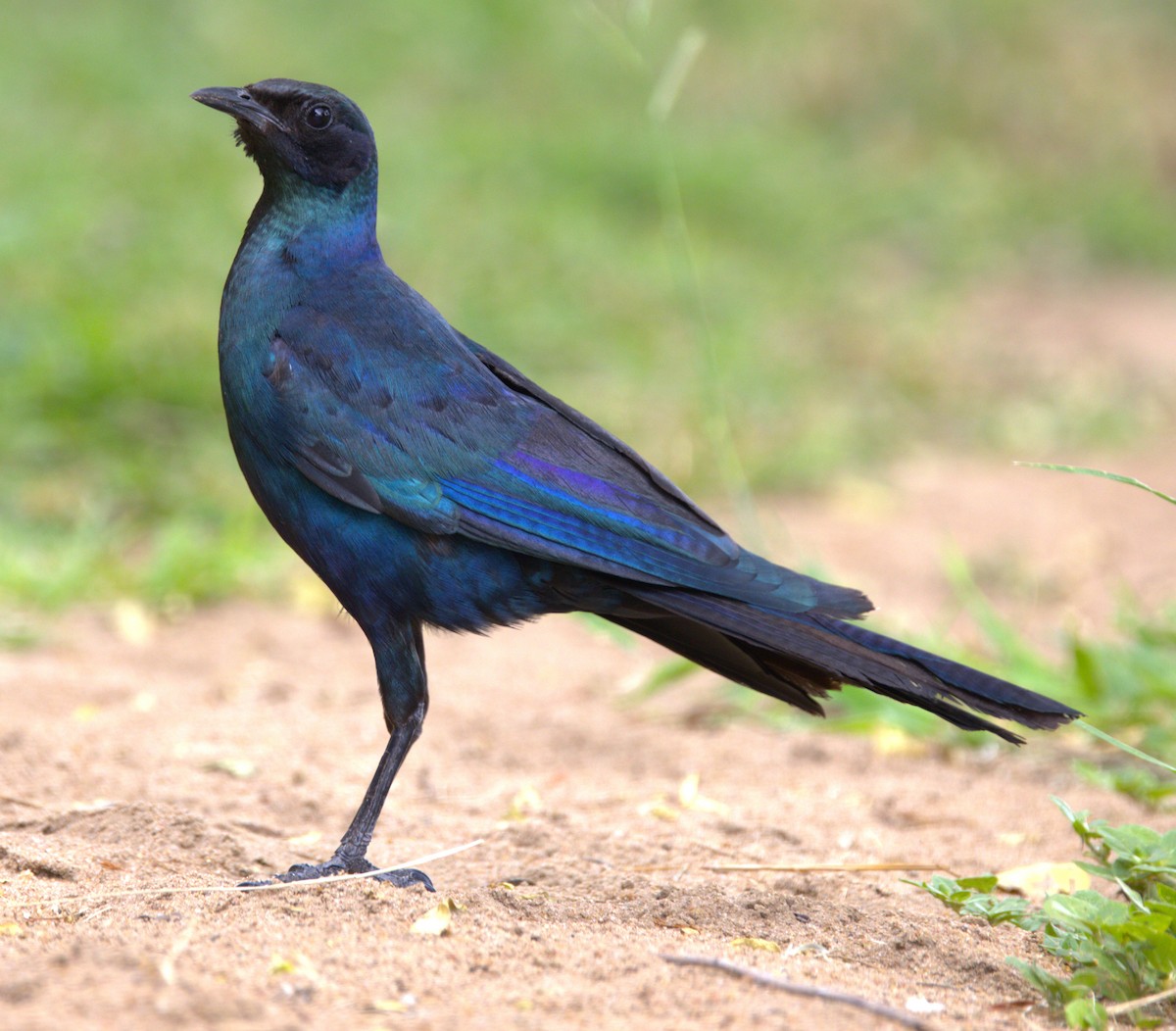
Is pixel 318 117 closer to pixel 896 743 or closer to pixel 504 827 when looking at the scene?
pixel 504 827

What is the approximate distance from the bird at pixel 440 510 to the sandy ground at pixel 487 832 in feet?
→ 1.18

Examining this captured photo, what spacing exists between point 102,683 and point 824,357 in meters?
5.58

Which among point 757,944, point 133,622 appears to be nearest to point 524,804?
point 757,944

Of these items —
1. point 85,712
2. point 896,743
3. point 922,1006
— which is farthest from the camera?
point 896,743

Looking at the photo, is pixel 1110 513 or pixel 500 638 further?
pixel 1110 513

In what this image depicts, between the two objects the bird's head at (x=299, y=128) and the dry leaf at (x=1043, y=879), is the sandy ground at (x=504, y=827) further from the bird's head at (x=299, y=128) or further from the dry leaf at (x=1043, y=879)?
the bird's head at (x=299, y=128)

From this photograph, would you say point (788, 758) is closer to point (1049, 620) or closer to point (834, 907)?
point (834, 907)

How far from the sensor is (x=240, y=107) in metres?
3.32

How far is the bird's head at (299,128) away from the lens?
3.32m

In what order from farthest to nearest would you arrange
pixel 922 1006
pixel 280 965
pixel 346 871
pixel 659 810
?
pixel 659 810 < pixel 346 871 < pixel 922 1006 < pixel 280 965

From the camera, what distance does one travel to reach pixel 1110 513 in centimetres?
734

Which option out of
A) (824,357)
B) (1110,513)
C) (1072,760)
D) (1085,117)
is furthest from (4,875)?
(1085,117)

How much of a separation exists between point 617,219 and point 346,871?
7923 mm

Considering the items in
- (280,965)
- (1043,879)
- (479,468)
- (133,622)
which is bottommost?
(280,965)
